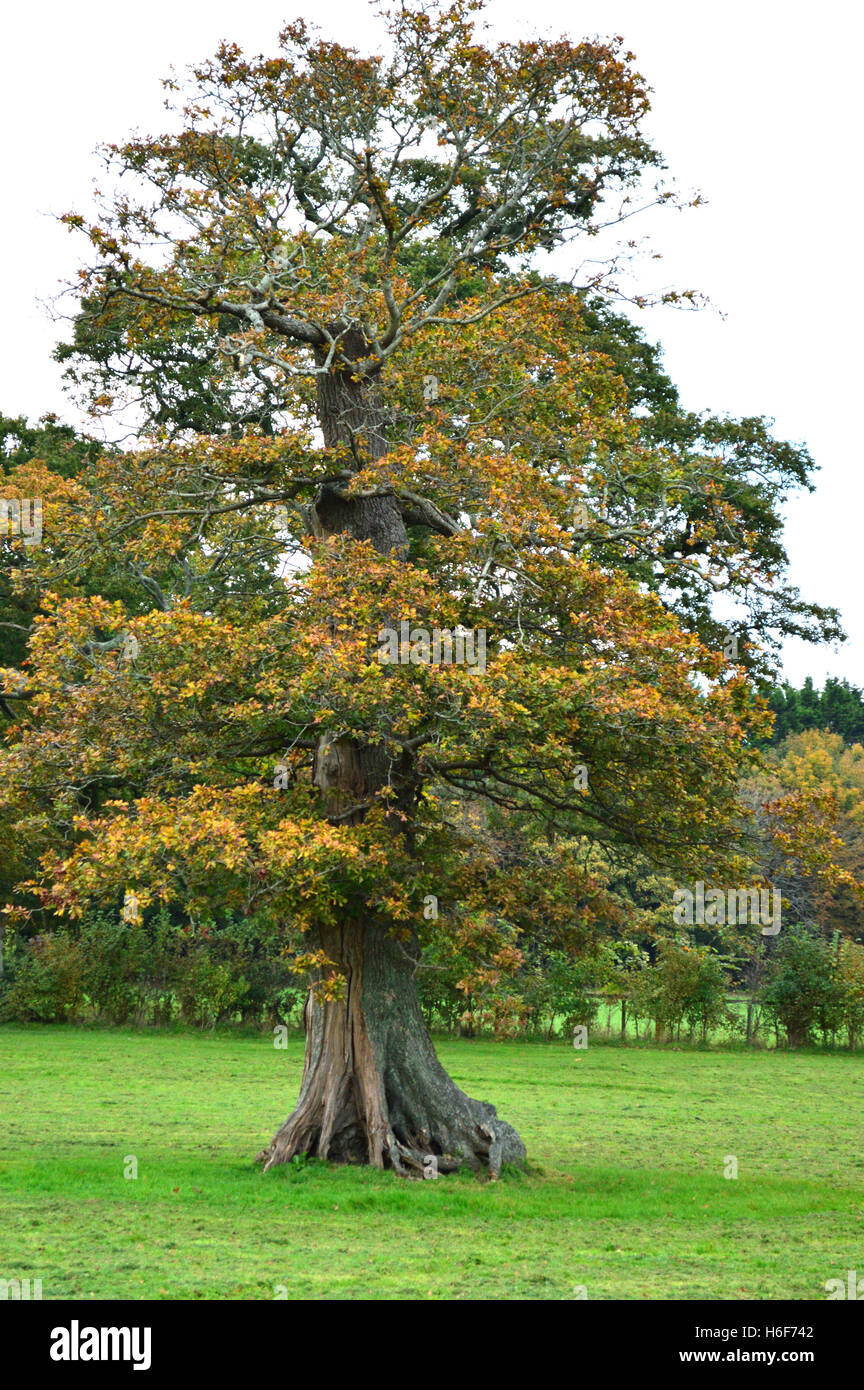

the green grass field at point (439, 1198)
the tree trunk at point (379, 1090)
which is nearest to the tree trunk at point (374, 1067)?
the tree trunk at point (379, 1090)

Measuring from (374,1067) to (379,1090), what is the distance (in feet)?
0.78

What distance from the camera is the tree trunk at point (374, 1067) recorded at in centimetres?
1408

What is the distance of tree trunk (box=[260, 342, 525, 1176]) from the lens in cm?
1408

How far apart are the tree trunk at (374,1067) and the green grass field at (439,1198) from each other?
15.5 inches

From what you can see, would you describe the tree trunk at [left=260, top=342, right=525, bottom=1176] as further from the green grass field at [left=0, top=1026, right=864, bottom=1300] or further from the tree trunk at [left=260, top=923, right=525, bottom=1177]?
the green grass field at [left=0, top=1026, right=864, bottom=1300]

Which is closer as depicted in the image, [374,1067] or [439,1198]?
[439,1198]

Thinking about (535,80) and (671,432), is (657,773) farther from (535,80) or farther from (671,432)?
(671,432)

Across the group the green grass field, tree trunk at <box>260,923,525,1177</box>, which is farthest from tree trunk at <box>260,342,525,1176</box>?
the green grass field

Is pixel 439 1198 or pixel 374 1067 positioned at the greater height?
pixel 374 1067

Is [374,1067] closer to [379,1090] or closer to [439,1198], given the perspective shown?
[379,1090]

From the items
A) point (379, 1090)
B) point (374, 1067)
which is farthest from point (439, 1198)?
point (374, 1067)

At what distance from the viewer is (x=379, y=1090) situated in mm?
14117

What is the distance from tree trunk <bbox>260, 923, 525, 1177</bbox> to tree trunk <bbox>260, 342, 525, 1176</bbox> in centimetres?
1

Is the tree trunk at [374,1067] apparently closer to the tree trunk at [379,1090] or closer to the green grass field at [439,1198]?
the tree trunk at [379,1090]
